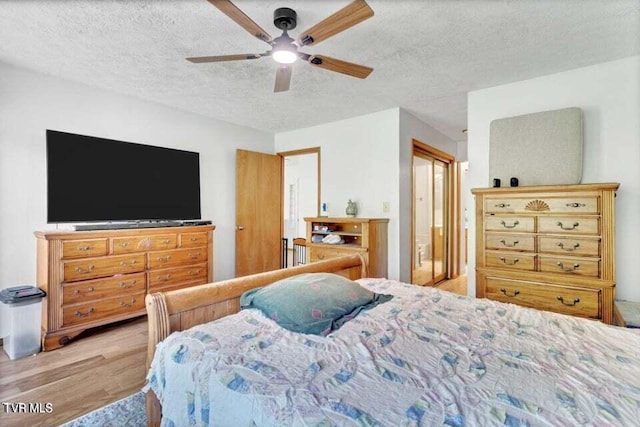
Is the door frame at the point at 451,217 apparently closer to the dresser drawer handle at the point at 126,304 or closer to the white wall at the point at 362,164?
the white wall at the point at 362,164

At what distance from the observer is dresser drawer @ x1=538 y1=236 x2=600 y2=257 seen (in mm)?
2334

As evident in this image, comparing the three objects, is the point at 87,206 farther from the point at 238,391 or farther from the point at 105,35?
the point at 238,391

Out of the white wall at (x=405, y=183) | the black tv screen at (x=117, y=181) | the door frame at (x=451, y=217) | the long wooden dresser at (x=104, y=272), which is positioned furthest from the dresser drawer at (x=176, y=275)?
the door frame at (x=451, y=217)

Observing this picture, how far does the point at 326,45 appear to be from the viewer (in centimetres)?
238

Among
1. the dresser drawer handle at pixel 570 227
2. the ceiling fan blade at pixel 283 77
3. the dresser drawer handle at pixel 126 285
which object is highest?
the ceiling fan blade at pixel 283 77

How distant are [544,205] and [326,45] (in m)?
2.12

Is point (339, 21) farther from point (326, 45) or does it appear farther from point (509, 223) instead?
point (509, 223)

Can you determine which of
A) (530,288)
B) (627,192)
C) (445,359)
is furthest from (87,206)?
(627,192)

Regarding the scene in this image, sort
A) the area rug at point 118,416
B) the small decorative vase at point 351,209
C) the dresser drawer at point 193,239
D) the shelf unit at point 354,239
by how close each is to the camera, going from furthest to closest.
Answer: the small decorative vase at point 351,209 < the shelf unit at point 354,239 < the dresser drawer at point 193,239 < the area rug at point 118,416

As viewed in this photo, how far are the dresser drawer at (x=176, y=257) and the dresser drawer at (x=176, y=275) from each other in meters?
0.06

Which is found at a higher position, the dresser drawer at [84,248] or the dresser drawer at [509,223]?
the dresser drawer at [509,223]

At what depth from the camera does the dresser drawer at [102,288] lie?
2.76 metres

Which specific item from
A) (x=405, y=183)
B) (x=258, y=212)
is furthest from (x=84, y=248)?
(x=405, y=183)

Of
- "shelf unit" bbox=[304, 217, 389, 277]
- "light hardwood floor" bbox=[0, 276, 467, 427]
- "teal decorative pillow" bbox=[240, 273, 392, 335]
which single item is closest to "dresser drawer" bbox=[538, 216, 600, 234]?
"teal decorative pillow" bbox=[240, 273, 392, 335]
